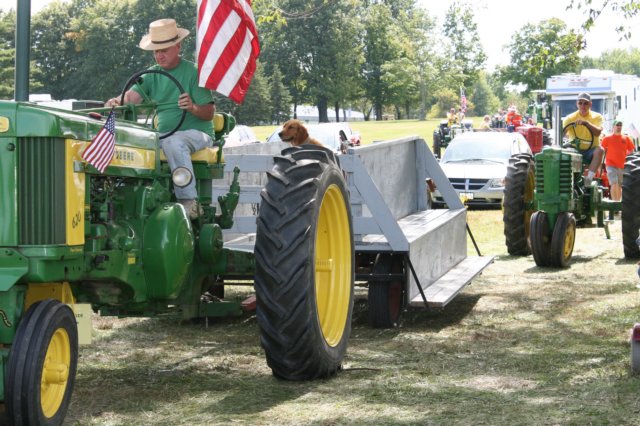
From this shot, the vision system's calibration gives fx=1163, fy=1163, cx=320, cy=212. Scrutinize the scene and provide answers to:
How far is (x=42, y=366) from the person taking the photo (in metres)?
5.24

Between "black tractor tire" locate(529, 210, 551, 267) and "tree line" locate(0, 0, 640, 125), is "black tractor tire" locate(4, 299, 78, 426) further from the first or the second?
"tree line" locate(0, 0, 640, 125)

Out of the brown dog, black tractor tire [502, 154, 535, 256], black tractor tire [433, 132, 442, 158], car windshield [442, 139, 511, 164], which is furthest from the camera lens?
black tractor tire [433, 132, 442, 158]

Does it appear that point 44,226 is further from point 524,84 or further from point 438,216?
point 524,84

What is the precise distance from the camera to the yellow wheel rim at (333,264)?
728 centimetres

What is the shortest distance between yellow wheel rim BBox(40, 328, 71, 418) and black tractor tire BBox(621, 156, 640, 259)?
943 centimetres

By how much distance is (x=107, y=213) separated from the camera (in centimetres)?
622

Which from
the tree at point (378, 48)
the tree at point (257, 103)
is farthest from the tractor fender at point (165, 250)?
the tree at point (378, 48)

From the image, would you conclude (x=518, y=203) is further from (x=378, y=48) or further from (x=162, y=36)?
(x=378, y=48)

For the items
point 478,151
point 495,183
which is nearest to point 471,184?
point 495,183

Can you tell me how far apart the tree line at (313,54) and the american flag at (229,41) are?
7021cm

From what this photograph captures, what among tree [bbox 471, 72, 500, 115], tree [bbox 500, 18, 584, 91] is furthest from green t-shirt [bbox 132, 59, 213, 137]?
tree [bbox 471, 72, 500, 115]

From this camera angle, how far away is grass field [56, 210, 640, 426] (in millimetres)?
5918

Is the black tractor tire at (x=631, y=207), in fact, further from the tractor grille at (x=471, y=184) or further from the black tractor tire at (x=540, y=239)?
the tractor grille at (x=471, y=184)

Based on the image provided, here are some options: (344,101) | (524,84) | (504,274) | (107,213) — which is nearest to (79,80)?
(344,101)
